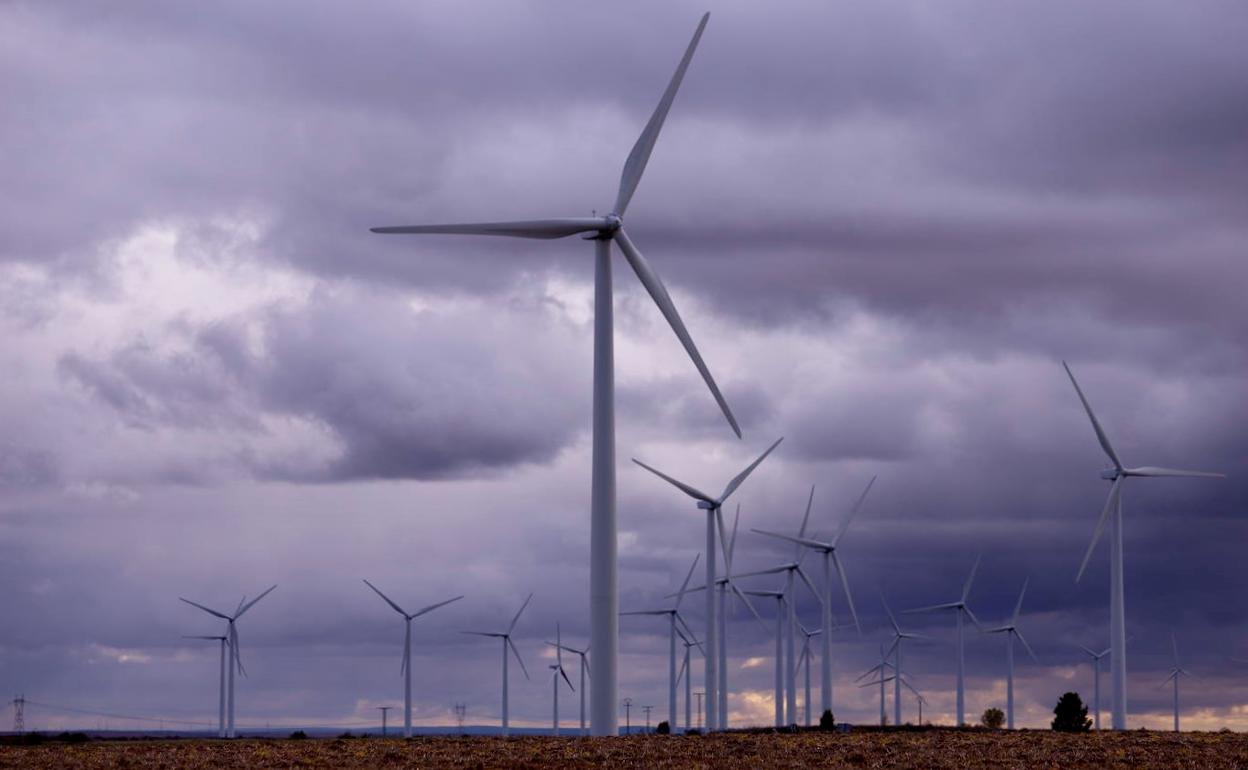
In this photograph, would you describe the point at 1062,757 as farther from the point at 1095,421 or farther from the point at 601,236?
the point at 1095,421

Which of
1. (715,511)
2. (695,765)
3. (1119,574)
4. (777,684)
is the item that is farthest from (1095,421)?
(695,765)

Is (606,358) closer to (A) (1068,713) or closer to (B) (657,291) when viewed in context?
(B) (657,291)

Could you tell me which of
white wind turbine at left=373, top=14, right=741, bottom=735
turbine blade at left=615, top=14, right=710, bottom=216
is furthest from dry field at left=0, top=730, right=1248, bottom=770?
turbine blade at left=615, top=14, right=710, bottom=216

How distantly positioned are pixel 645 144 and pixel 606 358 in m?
14.7

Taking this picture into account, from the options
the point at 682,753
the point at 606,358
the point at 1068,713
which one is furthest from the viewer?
the point at 1068,713

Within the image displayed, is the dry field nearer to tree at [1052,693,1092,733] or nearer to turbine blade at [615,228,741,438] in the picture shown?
turbine blade at [615,228,741,438]

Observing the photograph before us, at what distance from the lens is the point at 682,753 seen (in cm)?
6444

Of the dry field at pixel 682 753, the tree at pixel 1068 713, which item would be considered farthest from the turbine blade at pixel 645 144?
the tree at pixel 1068 713

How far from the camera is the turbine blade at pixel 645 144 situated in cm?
9138

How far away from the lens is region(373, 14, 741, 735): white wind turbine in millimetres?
82250

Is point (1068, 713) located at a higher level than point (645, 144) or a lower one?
lower

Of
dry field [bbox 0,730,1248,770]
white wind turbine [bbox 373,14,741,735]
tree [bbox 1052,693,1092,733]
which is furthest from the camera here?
tree [bbox 1052,693,1092,733]

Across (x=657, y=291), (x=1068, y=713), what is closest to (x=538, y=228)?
(x=657, y=291)

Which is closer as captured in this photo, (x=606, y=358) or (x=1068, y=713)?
(x=606, y=358)
